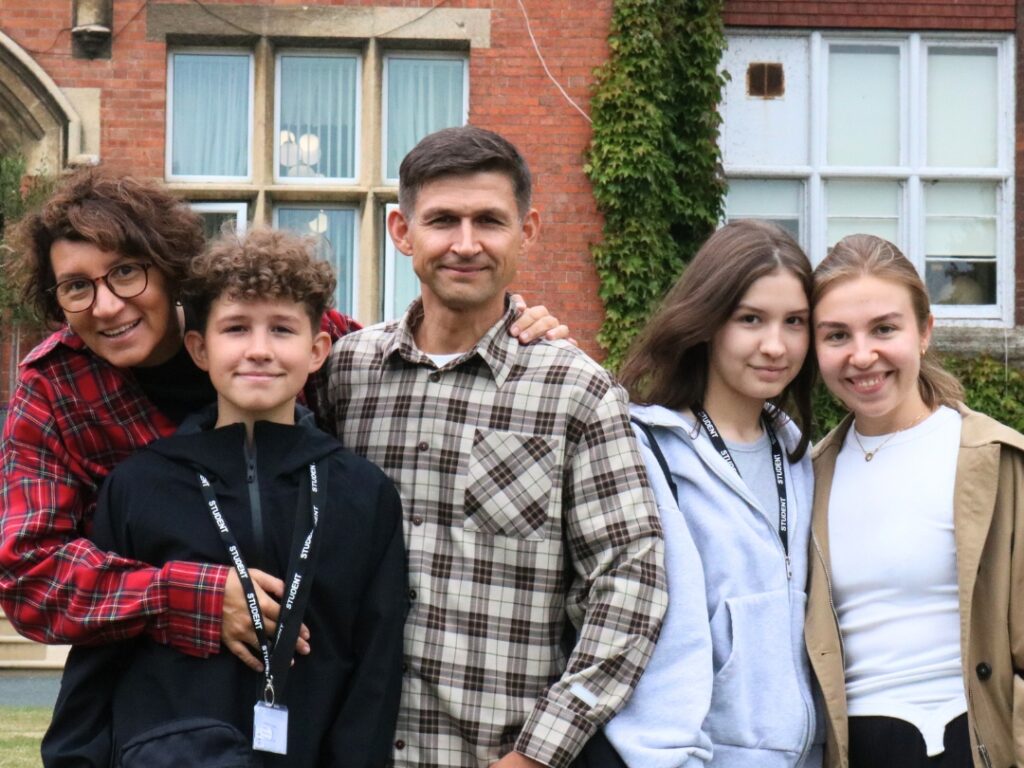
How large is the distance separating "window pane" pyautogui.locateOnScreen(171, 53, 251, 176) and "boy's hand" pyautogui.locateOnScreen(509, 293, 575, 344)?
22.5 feet

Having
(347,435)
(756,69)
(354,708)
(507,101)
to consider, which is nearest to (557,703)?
(354,708)

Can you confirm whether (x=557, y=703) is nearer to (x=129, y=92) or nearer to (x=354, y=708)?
(x=354, y=708)

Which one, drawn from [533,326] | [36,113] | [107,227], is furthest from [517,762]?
[36,113]

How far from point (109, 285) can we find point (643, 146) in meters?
6.66

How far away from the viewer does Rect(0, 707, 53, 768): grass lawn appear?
599 cm

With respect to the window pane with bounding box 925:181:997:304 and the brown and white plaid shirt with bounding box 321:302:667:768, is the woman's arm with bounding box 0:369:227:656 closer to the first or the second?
the brown and white plaid shirt with bounding box 321:302:667:768

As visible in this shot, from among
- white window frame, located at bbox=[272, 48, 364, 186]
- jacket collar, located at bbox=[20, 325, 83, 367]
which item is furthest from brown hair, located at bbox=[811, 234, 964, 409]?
white window frame, located at bbox=[272, 48, 364, 186]

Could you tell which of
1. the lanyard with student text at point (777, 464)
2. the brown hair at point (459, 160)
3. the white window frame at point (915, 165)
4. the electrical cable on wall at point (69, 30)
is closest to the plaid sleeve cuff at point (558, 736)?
the lanyard with student text at point (777, 464)

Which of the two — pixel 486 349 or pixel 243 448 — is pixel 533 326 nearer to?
pixel 486 349

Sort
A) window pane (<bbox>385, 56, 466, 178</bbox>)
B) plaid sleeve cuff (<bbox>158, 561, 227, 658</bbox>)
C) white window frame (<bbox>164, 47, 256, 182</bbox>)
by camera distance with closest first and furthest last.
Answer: plaid sleeve cuff (<bbox>158, 561, 227, 658</bbox>)
white window frame (<bbox>164, 47, 256, 182</bbox>)
window pane (<bbox>385, 56, 466, 178</bbox>)

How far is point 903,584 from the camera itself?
298 centimetres

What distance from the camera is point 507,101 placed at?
30.6ft

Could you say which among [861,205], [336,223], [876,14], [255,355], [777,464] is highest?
[876,14]

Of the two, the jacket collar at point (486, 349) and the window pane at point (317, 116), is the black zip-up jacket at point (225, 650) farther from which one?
the window pane at point (317, 116)
